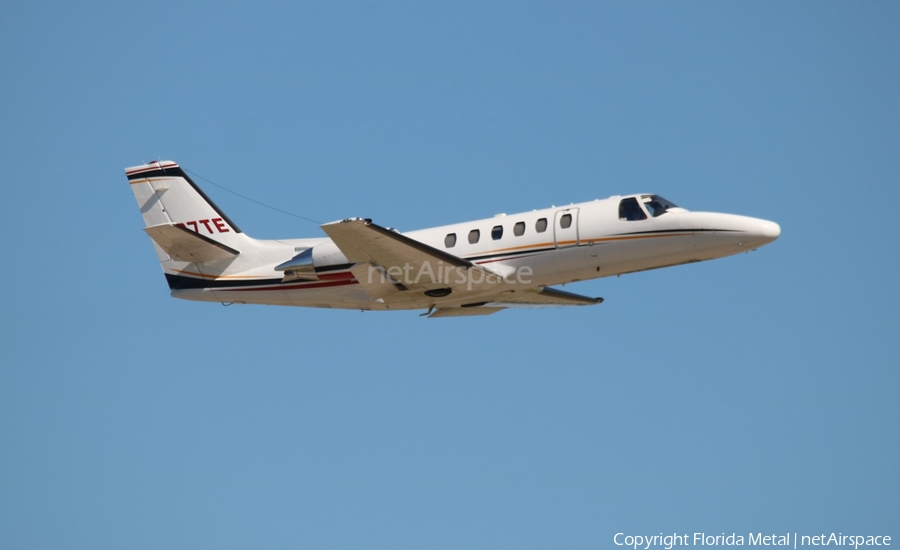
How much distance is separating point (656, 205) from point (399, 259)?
596 centimetres

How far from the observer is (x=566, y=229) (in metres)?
22.3

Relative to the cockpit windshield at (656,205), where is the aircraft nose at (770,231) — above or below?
below

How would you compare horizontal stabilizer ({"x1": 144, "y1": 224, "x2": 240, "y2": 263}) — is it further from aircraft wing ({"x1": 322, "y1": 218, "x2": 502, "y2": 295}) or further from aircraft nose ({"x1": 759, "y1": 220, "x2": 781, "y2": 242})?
aircraft nose ({"x1": 759, "y1": 220, "x2": 781, "y2": 242})

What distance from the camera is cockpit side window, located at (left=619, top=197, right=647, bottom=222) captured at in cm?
2202

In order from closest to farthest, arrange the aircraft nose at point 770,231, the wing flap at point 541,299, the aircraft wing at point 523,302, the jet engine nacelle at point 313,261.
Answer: the aircraft nose at point 770,231 → the jet engine nacelle at point 313,261 → the wing flap at point 541,299 → the aircraft wing at point 523,302

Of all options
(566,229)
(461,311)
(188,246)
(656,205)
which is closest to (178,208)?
(188,246)

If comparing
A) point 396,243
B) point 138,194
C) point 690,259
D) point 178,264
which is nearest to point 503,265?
point 396,243

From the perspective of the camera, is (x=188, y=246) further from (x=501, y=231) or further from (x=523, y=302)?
(x=523, y=302)

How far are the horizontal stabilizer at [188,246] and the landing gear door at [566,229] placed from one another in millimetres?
8774

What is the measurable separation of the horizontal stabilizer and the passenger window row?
6.12 m

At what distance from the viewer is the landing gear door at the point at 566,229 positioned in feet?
72.7

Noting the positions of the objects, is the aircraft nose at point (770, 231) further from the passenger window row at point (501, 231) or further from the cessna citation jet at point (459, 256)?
the passenger window row at point (501, 231)

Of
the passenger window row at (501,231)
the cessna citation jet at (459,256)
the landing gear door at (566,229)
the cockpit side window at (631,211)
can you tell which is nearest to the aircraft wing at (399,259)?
the cessna citation jet at (459,256)

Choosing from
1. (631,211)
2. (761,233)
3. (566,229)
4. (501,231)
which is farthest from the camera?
(501,231)
